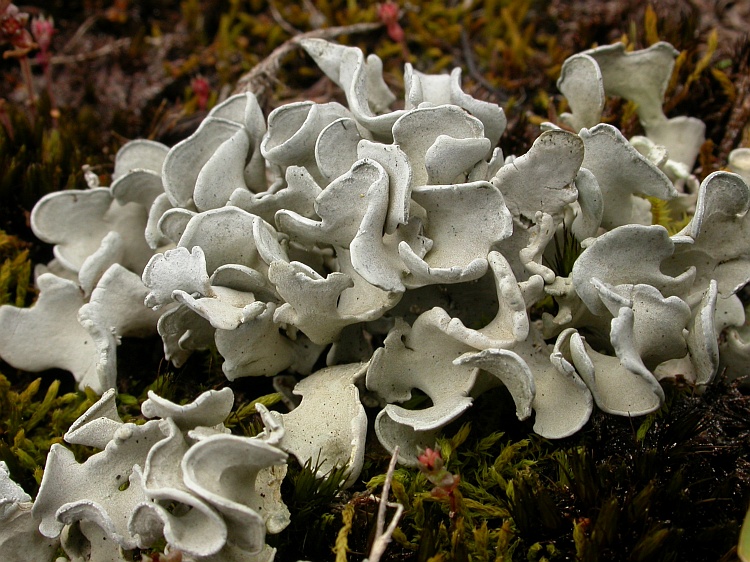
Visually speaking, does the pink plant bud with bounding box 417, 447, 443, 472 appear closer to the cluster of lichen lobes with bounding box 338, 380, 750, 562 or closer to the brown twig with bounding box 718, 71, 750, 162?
the cluster of lichen lobes with bounding box 338, 380, 750, 562

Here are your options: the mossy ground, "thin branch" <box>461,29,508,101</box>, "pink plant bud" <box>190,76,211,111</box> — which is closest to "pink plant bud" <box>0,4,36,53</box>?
the mossy ground

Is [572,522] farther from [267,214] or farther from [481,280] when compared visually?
[267,214]

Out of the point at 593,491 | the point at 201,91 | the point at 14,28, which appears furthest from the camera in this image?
the point at 201,91

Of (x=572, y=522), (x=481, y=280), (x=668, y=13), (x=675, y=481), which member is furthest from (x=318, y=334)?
(x=668, y=13)

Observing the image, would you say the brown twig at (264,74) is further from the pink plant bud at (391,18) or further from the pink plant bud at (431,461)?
the pink plant bud at (431,461)

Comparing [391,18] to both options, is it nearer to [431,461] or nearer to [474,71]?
[474,71]

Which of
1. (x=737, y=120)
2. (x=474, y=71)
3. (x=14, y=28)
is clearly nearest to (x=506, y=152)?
(x=474, y=71)
